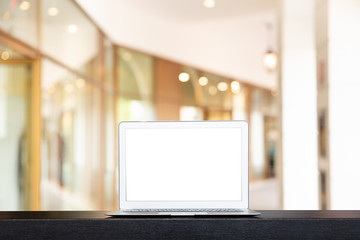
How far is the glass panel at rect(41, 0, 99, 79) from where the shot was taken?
5281 millimetres

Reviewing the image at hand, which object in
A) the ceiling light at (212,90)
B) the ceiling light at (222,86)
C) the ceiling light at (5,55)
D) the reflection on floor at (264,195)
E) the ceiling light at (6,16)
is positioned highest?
the ceiling light at (222,86)

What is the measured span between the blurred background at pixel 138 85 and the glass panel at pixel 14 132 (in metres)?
0.01

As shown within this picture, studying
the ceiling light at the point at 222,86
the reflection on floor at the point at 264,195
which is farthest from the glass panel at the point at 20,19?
the ceiling light at the point at 222,86

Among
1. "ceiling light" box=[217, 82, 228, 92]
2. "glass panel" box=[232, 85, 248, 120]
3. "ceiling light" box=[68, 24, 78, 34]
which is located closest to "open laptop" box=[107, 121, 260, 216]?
"ceiling light" box=[68, 24, 78, 34]

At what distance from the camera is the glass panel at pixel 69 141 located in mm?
5309

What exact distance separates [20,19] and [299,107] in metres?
3.84

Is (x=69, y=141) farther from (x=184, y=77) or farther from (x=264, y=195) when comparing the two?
(x=264, y=195)

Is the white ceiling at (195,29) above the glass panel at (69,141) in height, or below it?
above

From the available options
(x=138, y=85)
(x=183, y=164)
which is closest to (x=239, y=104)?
(x=138, y=85)

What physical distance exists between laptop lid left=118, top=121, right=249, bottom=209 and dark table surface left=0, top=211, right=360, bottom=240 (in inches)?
3.1

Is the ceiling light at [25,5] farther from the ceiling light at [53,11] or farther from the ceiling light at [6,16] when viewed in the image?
the ceiling light at [53,11]

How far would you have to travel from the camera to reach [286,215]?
1680mm

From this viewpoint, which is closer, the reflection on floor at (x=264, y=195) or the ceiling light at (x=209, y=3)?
the ceiling light at (x=209, y=3)

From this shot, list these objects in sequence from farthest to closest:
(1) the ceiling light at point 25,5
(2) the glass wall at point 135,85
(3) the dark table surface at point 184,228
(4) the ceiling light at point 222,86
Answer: (4) the ceiling light at point 222,86 → (2) the glass wall at point 135,85 → (1) the ceiling light at point 25,5 → (3) the dark table surface at point 184,228
